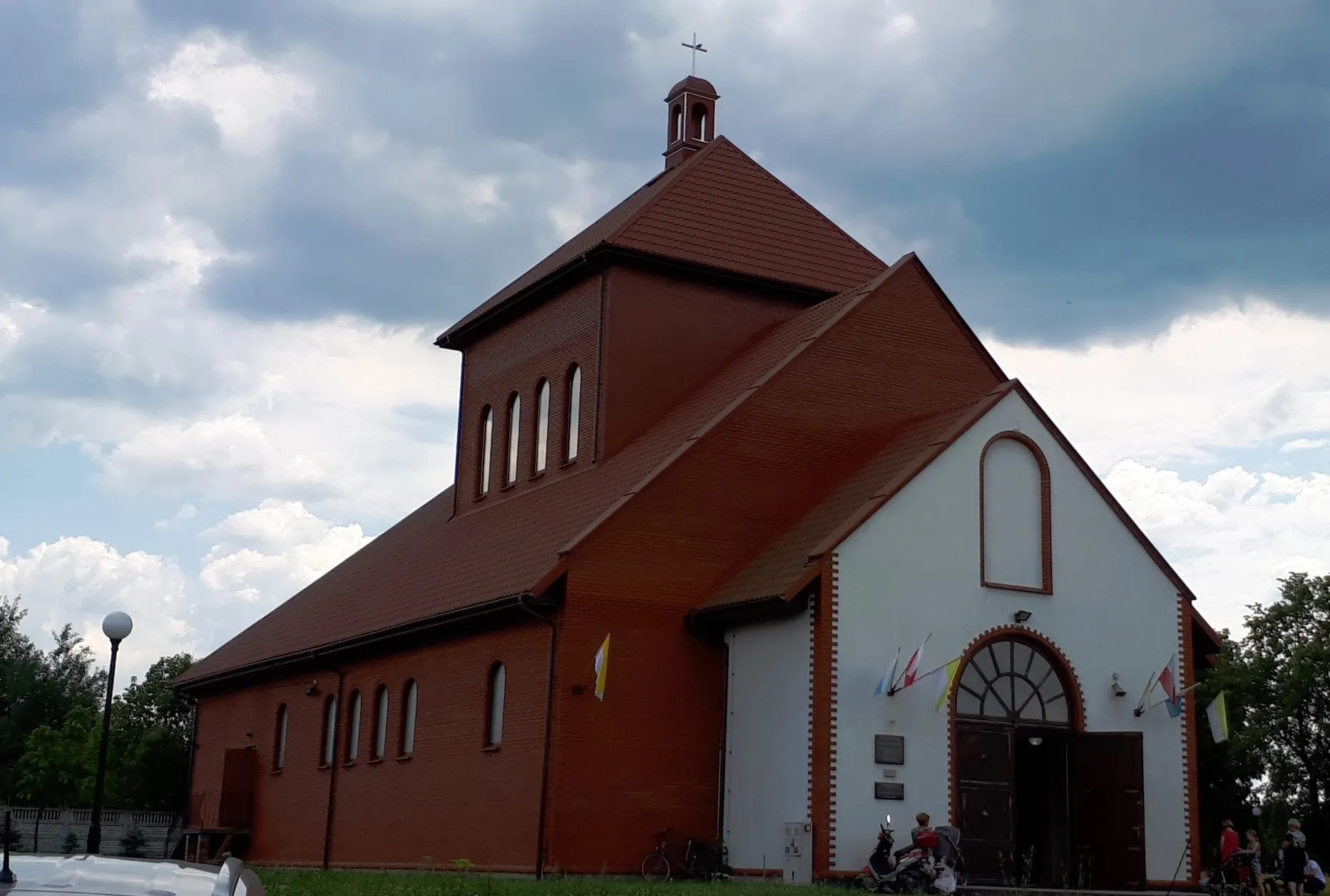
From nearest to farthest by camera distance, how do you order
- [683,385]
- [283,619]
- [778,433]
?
1. [778,433]
2. [683,385]
3. [283,619]

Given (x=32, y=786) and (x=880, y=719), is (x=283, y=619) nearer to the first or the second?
(x=880, y=719)

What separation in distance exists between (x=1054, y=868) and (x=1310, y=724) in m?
33.7

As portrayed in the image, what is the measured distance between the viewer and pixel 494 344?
33875 millimetres

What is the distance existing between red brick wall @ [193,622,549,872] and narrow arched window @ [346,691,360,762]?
0.12 meters

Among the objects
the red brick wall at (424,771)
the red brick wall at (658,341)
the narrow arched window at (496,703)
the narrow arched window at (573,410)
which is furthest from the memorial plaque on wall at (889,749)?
the narrow arched window at (573,410)

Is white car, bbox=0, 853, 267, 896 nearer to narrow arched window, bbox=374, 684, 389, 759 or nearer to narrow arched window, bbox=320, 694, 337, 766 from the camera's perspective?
narrow arched window, bbox=374, 684, 389, 759

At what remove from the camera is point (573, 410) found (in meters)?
29.9

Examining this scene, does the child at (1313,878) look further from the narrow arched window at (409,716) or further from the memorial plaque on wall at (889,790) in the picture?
the narrow arched window at (409,716)

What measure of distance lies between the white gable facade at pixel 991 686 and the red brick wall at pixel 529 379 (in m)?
7.54

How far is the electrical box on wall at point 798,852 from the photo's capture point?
814 inches

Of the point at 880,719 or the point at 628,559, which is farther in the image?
the point at 628,559

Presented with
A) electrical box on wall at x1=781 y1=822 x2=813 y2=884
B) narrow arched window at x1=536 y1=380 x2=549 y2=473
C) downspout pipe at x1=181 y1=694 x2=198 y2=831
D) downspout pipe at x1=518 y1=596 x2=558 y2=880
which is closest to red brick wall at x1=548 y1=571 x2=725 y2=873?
downspout pipe at x1=518 y1=596 x2=558 y2=880

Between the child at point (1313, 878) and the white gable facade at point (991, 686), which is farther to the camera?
the child at point (1313, 878)

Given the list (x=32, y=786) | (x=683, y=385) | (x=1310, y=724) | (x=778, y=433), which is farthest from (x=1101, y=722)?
(x=32, y=786)
